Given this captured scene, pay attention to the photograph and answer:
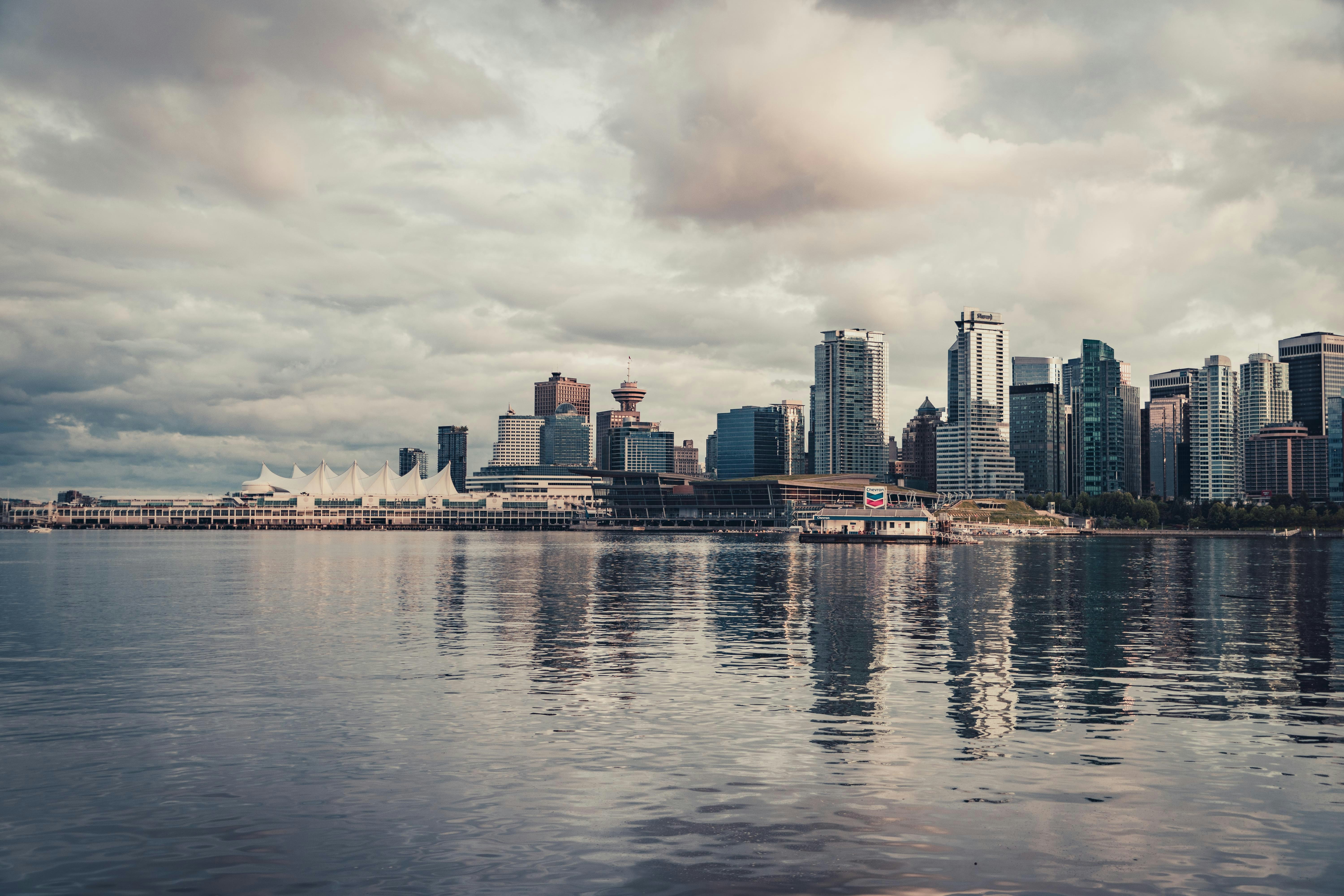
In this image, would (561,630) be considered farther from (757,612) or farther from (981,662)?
(981,662)

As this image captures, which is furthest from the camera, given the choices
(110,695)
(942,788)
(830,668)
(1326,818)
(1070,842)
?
(830,668)

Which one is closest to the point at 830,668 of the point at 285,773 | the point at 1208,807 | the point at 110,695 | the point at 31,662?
the point at 1208,807

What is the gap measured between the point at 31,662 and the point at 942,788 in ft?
126

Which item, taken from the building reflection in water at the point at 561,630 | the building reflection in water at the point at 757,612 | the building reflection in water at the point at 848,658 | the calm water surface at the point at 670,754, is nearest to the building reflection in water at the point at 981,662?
the calm water surface at the point at 670,754

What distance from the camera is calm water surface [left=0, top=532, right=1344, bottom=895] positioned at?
18.3 m

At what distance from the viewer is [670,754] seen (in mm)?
26562

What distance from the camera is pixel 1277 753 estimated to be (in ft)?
88.2

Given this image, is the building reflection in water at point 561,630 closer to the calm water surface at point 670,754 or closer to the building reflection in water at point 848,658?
the calm water surface at point 670,754

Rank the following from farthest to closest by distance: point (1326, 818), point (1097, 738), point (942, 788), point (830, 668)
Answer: point (830, 668)
point (1097, 738)
point (942, 788)
point (1326, 818)

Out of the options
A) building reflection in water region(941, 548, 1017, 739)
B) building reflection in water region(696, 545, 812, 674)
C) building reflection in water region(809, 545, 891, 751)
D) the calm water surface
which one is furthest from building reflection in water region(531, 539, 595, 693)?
building reflection in water region(941, 548, 1017, 739)

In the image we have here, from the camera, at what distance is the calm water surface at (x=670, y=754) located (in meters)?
18.3

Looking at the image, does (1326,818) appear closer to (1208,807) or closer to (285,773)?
(1208,807)

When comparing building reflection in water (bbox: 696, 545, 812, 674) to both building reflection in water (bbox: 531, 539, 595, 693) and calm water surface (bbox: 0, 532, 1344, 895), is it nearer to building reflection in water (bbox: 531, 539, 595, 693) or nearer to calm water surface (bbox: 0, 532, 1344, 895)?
calm water surface (bbox: 0, 532, 1344, 895)

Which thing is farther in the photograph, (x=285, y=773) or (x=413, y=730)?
(x=413, y=730)
